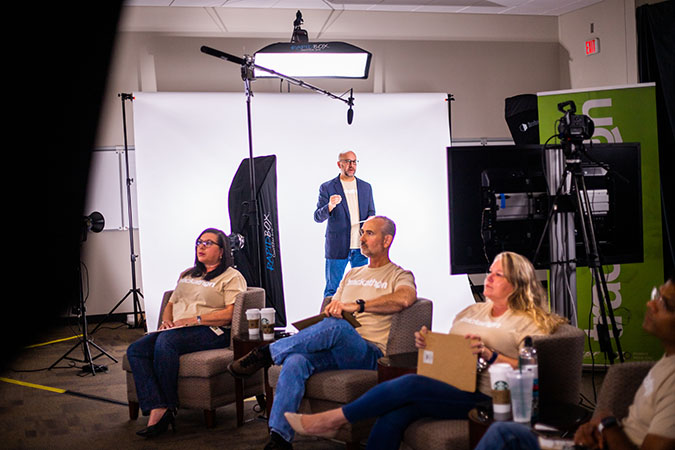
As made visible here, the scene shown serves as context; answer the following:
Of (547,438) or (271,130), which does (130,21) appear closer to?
(271,130)

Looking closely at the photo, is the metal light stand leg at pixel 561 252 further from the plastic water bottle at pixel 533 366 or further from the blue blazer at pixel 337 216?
the blue blazer at pixel 337 216

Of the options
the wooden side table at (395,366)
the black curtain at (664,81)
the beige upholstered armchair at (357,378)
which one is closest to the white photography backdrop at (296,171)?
the black curtain at (664,81)

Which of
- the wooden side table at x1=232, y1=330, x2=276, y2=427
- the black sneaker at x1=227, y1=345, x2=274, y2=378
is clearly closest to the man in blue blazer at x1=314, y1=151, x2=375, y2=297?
the wooden side table at x1=232, y1=330, x2=276, y2=427

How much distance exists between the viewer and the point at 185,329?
3.82 m

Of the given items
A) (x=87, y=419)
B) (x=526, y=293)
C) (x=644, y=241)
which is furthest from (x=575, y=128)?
(x=87, y=419)

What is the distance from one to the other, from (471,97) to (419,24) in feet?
3.12

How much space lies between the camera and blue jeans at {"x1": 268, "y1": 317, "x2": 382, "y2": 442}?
312 cm

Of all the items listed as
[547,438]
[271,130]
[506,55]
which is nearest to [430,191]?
[271,130]

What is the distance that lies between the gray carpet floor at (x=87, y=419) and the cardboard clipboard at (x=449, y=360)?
0.98 metres

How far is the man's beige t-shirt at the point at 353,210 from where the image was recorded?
5.92 m

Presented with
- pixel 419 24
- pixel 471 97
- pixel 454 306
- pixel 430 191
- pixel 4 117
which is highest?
pixel 419 24

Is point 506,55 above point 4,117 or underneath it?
above

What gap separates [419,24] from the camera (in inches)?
285

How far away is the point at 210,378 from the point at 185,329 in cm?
32
